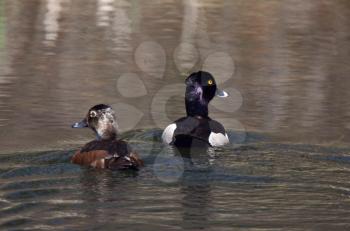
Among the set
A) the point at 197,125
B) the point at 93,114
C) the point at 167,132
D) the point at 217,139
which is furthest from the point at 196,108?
the point at 93,114

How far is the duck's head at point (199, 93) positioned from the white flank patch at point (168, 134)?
779mm

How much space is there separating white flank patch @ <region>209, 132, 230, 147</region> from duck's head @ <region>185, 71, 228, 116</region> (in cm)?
93

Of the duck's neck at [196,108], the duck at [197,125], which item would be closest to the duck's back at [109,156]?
the duck at [197,125]

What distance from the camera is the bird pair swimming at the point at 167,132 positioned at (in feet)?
39.8

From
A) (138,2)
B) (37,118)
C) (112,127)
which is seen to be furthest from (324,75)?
(138,2)

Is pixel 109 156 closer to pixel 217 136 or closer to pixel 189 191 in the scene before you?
pixel 189 191

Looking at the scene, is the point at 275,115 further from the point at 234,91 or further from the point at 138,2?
the point at 138,2

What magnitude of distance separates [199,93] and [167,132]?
113 centimetres

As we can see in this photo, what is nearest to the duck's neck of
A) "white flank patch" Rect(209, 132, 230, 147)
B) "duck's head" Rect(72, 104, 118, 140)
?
"white flank patch" Rect(209, 132, 230, 147)

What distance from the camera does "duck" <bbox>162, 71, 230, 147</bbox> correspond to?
45.5ft

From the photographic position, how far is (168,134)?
14016mm

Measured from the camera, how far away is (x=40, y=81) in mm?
18094

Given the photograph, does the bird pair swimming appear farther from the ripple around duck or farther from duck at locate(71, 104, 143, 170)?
the ripple around duck

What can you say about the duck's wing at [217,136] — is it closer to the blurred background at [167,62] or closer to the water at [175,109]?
the water at [175,109]
